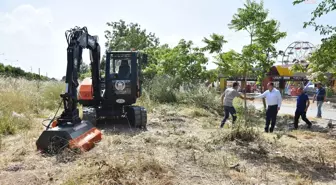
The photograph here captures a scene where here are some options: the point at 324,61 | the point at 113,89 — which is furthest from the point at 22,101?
the point at 324,61

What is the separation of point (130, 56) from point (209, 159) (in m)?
5.22

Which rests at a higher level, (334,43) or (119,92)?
(334,43)

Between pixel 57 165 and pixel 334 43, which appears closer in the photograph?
pixel 57 165

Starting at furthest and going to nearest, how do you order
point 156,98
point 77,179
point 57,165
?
point 156,98 → point 57,165 → point 77,179

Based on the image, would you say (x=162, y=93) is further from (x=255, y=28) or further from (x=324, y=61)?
(x=324, y=61)

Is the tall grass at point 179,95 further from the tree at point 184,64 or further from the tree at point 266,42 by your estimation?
the tree at point 266,42

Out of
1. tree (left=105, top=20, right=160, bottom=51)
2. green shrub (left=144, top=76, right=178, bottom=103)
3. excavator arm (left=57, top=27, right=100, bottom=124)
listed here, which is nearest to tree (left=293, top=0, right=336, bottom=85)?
excavator arm (left=57, top=27, right=100, bottom=124)

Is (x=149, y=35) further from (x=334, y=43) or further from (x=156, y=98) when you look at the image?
(x=334, y=43)

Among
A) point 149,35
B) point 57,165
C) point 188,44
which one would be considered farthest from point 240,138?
point 149,35

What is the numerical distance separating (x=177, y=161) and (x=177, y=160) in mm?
70

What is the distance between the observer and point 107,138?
27.7ft

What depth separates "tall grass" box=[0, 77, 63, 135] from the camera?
9.44 metres

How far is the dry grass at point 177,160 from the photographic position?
5242mm

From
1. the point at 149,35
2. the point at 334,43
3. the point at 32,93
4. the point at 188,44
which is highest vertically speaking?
the point at 149,35
